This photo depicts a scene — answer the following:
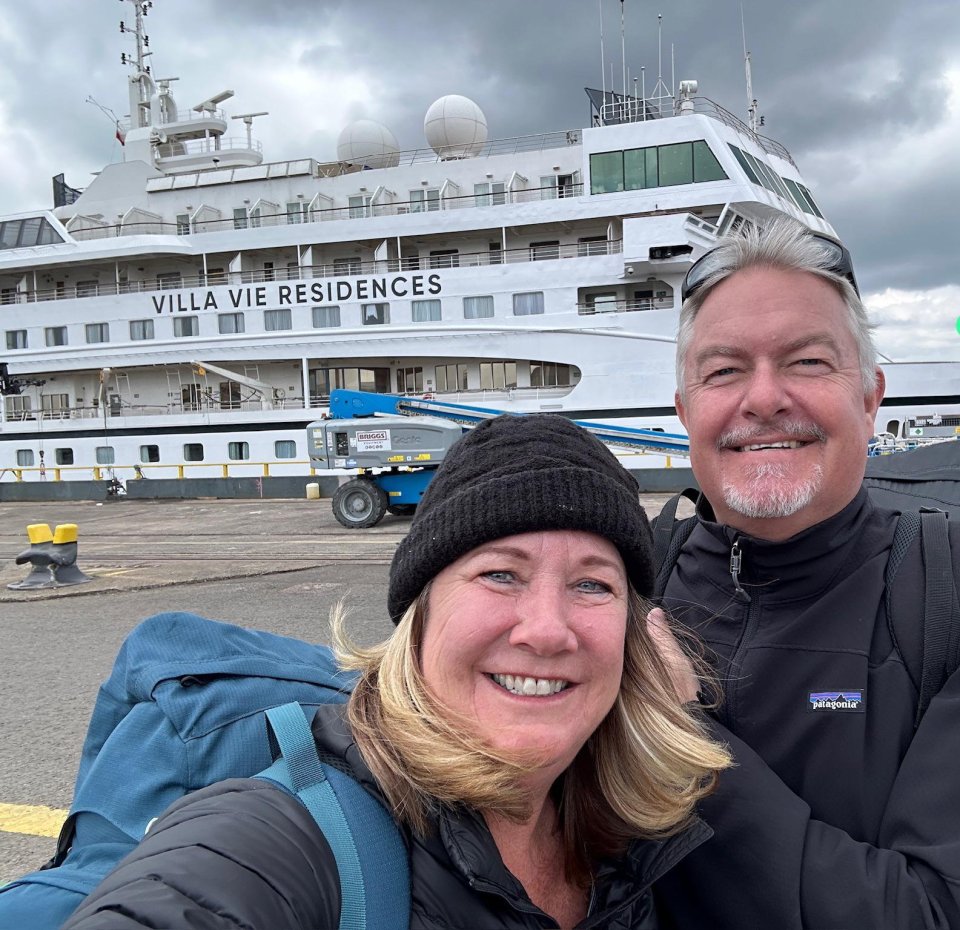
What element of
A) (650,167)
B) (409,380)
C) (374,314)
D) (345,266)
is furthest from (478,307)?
(650,167)

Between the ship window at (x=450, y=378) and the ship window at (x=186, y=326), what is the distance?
8530mm

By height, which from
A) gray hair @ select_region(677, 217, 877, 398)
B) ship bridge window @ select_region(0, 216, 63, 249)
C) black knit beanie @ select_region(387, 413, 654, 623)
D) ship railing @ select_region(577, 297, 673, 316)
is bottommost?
black knit beanie @ select_region(387, 413, 654, 623)

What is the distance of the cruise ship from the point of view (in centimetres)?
2069

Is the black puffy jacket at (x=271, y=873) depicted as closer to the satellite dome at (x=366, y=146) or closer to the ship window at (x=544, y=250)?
the ship window at (x=544, y=250)

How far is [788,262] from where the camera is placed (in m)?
1.76

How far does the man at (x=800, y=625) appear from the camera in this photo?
1.32 meters

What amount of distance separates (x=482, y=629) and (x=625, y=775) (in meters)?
0.47

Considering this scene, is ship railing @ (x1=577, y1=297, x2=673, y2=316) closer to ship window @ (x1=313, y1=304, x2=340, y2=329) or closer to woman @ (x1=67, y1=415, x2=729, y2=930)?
ship window @ (x1=313, y1=304, x2=340, y2=329)

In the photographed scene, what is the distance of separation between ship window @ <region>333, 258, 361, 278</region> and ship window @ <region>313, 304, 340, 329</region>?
1492mm

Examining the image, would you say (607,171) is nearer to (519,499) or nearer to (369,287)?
(369,287)

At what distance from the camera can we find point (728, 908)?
4.60 ft

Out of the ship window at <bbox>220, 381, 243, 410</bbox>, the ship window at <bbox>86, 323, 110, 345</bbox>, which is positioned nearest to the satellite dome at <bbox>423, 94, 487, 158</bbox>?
the ship window at <bbox>220, 381, 243, 410</bbox>

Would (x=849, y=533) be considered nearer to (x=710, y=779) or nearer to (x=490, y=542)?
(x=710, y=779)

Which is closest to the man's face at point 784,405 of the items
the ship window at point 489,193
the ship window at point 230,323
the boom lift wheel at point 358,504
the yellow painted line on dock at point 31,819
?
the yellow painted line on dock at point 31,819
